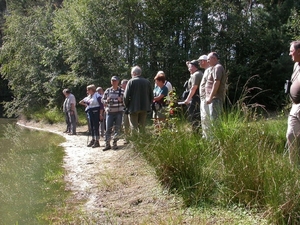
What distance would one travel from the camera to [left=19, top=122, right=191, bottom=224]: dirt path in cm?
412

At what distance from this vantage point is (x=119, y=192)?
5.13m

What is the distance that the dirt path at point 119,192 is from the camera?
4.12 metres

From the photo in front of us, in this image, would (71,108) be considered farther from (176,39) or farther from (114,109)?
(176,39)

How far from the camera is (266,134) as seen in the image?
4539 millimetres

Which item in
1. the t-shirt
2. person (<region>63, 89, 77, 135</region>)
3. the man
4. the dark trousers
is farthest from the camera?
person (<region>63, 89, 77, 135</region>)

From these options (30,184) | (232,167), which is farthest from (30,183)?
(232,167)

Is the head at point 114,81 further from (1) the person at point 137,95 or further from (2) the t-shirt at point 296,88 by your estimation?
(2) the t-shirt at point 296,88

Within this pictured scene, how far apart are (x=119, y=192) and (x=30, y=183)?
2.11 m

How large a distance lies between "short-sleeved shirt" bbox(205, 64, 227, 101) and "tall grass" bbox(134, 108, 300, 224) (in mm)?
1153

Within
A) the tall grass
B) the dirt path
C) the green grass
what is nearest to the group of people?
the tall grass

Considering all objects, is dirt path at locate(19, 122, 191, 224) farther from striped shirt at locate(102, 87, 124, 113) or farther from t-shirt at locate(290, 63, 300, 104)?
t-shirt at locate(290, 63, 300, 104)

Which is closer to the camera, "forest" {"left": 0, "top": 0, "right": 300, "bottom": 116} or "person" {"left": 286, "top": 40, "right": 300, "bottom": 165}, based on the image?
"person" {"left": 286, "top": 40, "right": 300, "bottom": 165}

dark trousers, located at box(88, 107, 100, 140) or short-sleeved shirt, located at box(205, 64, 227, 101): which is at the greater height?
short-sleeved shirt, located at box(205, 64, 227, 101)

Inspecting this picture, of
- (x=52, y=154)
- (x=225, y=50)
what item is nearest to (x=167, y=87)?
(x=52, y=154)
